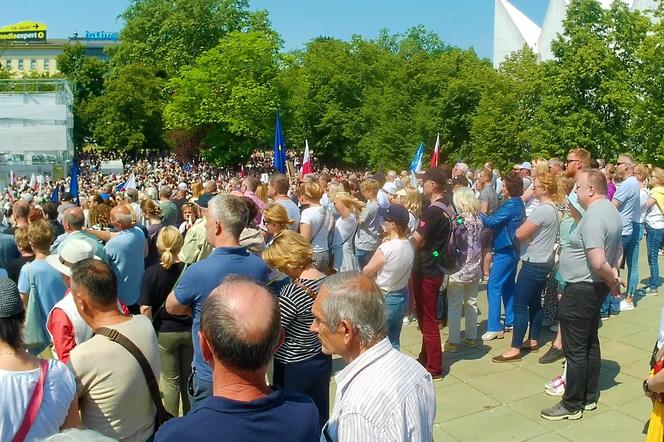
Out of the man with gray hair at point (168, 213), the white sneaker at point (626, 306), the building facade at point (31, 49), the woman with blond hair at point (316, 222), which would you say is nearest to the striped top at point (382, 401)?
the woman with blond hair at point (316, 222)

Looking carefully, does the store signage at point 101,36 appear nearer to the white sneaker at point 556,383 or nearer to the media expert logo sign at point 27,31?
the media expert logo sign at point 27,31

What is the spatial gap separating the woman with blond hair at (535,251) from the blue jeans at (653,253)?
11.0ft

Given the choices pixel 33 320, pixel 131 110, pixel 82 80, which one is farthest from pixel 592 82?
pixel 82 80

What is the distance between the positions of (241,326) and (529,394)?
13.7 ft

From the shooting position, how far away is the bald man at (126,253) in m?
5.73

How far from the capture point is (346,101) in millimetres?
56438

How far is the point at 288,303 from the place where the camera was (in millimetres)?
3652

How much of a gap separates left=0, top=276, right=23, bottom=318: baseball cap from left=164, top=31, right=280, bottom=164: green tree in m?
43.6

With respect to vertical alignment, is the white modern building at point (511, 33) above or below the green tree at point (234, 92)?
above

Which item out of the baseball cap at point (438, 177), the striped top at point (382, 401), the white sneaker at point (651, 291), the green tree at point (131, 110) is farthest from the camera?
the green tree at point (131, 110)

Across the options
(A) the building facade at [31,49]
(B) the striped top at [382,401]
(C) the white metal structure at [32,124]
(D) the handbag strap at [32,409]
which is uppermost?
(A) the building facade at [31,49]

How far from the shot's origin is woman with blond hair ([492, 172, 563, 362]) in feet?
19.6

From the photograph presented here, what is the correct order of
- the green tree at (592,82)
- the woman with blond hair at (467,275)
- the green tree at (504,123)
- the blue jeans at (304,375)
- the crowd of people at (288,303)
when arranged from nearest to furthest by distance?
the crowd of people at (288,303)
the blue jeans at (304,375)
the woman with blond hair at (467,275)
the green tree at (592,82)
the green tree at (504,123)

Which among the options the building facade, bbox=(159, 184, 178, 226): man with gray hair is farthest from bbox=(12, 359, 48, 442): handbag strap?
the building facade
